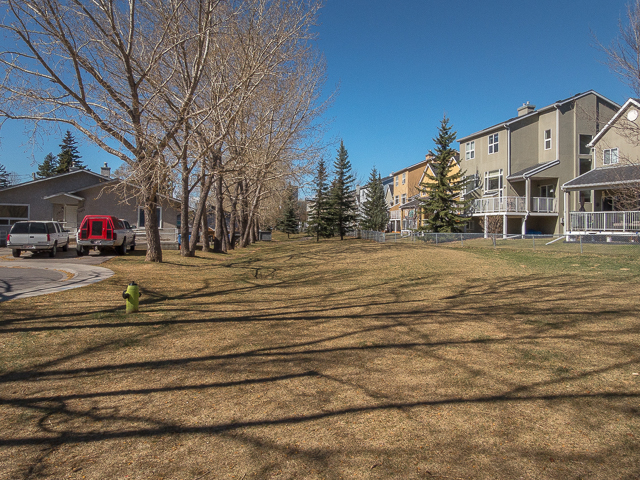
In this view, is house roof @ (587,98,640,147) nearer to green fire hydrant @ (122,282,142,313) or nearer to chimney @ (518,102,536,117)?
chimney @ (518,102,536,117)

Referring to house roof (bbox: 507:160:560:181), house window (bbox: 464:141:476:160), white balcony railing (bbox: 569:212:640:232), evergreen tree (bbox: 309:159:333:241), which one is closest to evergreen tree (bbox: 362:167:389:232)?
evergreen tree (bbox: 309:159:333:241)

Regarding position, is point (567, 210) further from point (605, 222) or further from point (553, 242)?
point (553, 242)

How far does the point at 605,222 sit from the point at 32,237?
28368 millimetres

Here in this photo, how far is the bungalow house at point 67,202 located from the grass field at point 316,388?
21811mm

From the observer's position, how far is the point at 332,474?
292cm

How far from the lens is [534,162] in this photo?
31.0 metres

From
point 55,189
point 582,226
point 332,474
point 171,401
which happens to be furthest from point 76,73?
point 582,226

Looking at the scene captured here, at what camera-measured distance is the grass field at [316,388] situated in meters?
3.10

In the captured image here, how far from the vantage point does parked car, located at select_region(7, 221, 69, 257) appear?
634 inches

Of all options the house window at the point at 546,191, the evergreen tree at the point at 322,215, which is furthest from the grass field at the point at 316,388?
the evergreen tree at the point at 322,215

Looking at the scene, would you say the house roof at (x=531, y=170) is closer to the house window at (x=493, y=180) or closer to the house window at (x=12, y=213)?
the house window at (x=493, y=180)

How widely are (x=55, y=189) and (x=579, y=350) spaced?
32.3 meters

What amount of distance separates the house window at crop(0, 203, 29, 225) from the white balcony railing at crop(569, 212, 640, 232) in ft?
116

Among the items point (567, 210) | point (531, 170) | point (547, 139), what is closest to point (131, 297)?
point (531, 170)
